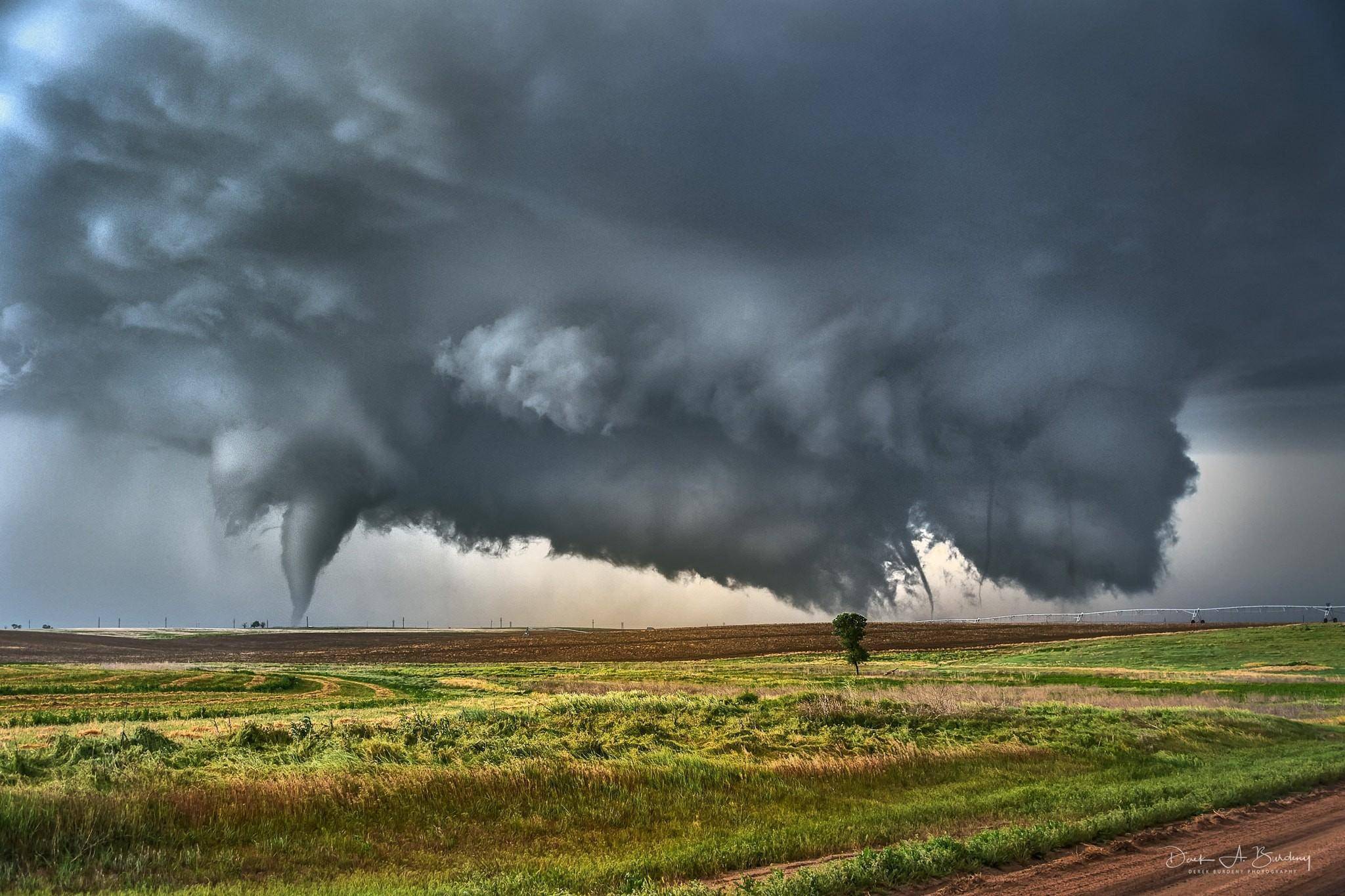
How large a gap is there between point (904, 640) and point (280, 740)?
14970 centimetres

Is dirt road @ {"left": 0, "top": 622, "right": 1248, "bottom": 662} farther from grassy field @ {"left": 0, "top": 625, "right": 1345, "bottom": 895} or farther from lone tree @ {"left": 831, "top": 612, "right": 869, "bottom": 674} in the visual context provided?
grassy field @ {"left": 0, "top": 625, "right": 1345, "bottom": 895}

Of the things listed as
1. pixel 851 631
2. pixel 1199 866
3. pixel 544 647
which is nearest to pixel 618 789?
pixel 1199 866

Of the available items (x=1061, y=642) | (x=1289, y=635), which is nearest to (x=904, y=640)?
(x=1061, y=642)

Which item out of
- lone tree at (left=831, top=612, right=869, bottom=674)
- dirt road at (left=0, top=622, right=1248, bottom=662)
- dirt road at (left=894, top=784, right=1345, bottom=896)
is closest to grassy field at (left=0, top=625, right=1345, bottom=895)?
dirt road at (left=894, top=784, right=1345, bottom=896)

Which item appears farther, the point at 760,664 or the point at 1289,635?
the point at 1289,635

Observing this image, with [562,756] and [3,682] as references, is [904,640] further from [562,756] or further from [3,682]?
[562,756]

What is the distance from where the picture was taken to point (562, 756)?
21016mm

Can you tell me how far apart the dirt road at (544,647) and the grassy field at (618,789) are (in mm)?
94195

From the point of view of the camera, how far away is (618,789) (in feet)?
62.0

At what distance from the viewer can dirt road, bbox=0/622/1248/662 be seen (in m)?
130

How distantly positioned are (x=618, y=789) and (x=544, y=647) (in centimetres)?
14731

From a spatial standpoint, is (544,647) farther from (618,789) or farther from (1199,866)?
(1199,866)

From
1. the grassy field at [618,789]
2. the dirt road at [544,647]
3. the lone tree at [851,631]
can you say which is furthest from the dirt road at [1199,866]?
the dirt road at [544,647]

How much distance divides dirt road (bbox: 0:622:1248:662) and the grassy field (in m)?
94.2
